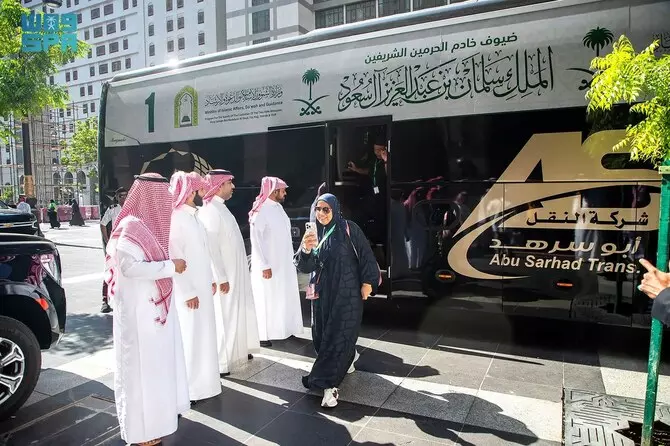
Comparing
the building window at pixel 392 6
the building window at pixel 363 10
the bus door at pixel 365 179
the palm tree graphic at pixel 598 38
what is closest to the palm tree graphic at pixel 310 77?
the bus door at pixel 365 179

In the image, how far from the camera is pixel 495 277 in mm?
5508

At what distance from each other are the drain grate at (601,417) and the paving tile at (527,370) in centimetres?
31

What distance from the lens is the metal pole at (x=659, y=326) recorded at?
10.4 ft

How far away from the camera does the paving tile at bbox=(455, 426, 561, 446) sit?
11.7 feet

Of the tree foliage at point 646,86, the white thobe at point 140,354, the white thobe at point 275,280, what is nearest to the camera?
the tree foliage at point 646,86

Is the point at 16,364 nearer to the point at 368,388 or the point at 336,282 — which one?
the point at 336,282

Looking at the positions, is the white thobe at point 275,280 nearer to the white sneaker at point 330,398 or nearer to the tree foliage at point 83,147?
the white sneaker at point 330,398

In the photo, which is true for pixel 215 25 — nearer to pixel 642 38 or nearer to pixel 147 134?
pixel 147 134

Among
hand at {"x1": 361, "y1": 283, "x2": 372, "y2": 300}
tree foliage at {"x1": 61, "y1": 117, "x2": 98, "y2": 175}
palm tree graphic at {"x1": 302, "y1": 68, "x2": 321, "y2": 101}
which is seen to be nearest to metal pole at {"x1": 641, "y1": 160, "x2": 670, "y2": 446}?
hand at {"x1": 361, "y1": 283, "x2": 372, "y2": 300}

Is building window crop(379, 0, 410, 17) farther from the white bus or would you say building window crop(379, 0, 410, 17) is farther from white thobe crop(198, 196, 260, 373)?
white thobe crop(198, 196, 260, 373)

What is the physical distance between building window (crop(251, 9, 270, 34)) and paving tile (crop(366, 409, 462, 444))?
47.5 m

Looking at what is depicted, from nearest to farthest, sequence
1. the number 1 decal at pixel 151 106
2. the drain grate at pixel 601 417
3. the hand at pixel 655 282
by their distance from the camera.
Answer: the hand at pixel 655 282 → the drain grate at pixel 601 417 → the number 1 decal at pixel 151 106

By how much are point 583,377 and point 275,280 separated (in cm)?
360

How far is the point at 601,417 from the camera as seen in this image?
12.8 feet
